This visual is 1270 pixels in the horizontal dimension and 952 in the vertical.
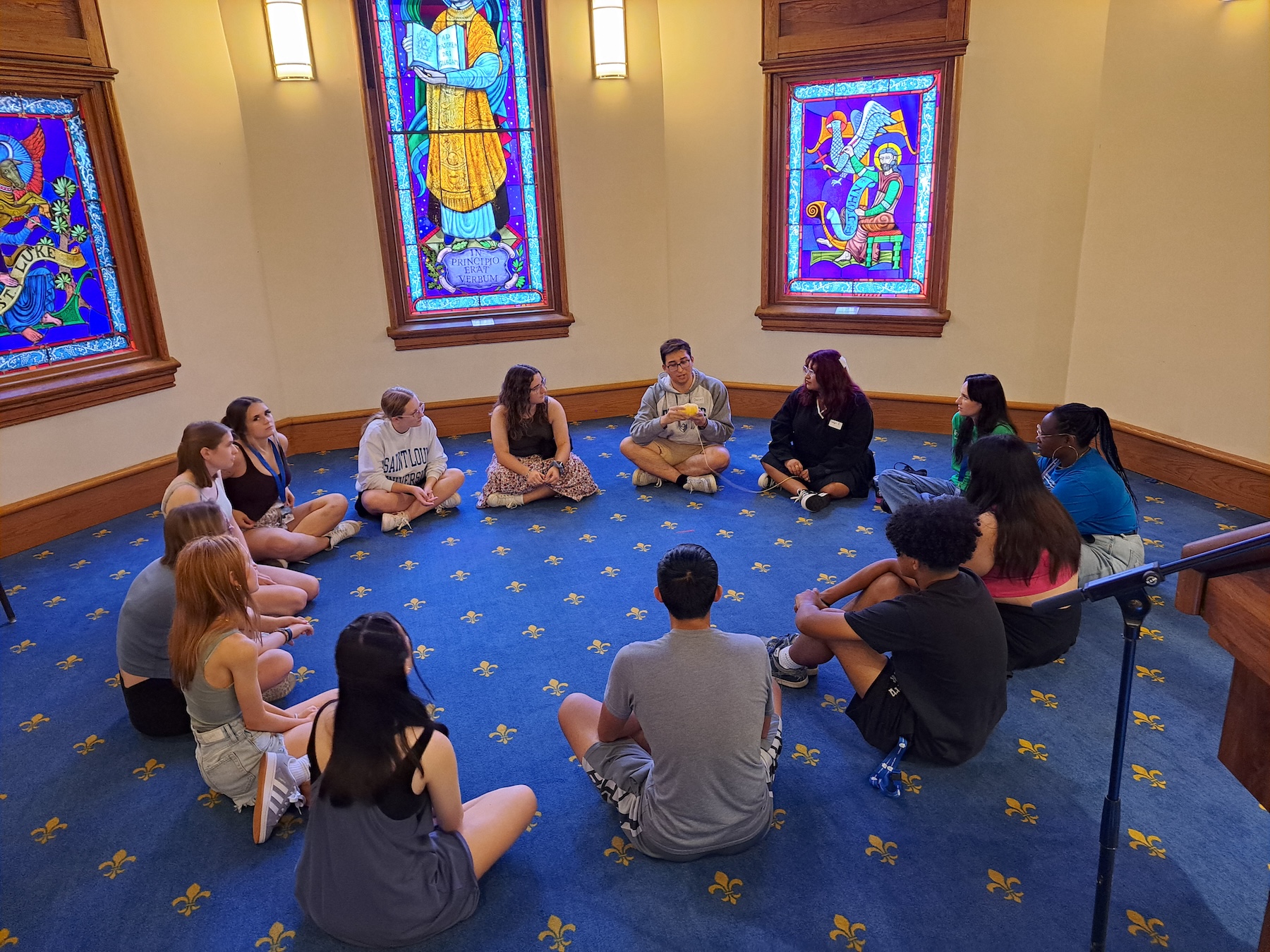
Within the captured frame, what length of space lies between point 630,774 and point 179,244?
4765 mm

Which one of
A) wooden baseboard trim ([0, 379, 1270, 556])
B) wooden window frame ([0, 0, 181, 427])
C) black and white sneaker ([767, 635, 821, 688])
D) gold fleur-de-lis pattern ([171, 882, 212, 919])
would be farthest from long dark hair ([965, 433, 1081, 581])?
wooden window frame ([0, 0, 181, 427])

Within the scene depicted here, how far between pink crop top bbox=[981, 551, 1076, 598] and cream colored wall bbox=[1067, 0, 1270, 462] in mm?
2420

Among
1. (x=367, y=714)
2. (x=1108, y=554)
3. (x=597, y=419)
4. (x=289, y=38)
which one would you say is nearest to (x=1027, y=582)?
(x=1108, y=554)

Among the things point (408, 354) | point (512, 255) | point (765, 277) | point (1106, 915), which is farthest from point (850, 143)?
point (1106, 915)

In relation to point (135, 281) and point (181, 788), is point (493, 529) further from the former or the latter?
point (135, 281)

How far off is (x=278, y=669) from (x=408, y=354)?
12.5 ft

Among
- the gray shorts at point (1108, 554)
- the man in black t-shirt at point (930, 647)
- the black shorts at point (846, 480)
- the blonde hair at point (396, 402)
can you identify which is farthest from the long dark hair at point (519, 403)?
the gray shorts at point (1108, 554)

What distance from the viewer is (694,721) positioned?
2.14 m

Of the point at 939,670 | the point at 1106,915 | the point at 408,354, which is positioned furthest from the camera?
the point at 408,354

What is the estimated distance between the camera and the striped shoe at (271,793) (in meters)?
2.48

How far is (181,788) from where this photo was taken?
2.79 m

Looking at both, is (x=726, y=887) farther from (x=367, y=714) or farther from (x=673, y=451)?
(x=673, y=451)

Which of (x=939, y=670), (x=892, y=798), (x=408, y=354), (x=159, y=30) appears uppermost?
(x=159, y=30)

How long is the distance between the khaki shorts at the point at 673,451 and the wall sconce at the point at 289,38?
338 centimetres
